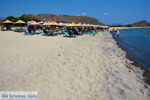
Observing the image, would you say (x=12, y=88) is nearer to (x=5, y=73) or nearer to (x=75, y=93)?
(x=5, y=73)

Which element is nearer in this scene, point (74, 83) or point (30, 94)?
point (30, 94)

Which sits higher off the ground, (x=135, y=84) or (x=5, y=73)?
(x=5, y=73)

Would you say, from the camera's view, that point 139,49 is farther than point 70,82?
Yes

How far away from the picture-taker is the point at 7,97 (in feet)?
10.2

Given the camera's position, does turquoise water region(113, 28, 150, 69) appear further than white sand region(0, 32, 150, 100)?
Yes

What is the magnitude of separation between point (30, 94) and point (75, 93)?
0.99 metres

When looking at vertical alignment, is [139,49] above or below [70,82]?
below

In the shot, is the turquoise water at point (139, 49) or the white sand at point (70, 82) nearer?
the white sand at point (70, 82)

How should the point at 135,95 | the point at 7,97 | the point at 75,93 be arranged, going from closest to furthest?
the point at 7,97 → the point at 75,93 → the point at 135,95

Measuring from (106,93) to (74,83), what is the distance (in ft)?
2.82

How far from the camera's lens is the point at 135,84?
4.31 m

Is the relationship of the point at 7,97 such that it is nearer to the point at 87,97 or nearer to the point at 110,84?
the point at 87,97

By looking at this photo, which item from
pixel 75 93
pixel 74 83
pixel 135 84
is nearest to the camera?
pixel 75 93

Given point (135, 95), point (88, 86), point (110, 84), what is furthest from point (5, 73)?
point (135, 95)
